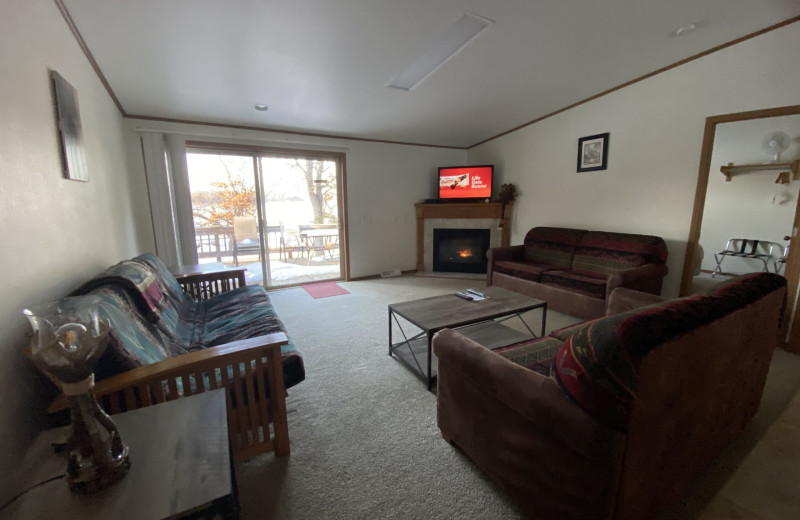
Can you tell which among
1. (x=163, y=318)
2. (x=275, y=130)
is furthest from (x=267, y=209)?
(x=163, y=318)

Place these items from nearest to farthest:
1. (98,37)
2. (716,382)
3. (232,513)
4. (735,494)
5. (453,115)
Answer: (232,513)
(716,382)
(735,494)
(98,37)
(453,115)

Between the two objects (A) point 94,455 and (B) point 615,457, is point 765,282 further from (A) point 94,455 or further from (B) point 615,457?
(A) point 94,455

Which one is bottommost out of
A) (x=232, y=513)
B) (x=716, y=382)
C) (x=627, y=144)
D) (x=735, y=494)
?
(x=735, y=494)

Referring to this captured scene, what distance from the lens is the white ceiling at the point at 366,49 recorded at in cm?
206

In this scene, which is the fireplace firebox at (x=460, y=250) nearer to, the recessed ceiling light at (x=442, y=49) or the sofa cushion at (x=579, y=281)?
the sofa cushion at (x=579, y=281)

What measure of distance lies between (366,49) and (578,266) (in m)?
3.25

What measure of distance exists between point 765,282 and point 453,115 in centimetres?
357

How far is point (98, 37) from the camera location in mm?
2164

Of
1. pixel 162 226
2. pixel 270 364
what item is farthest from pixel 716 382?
pixel 162 226

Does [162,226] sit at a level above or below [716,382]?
above

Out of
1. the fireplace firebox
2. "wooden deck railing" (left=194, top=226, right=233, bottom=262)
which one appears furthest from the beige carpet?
the fireplace firebox

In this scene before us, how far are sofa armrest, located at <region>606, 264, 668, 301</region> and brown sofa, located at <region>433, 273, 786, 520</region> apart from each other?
53.3 inches

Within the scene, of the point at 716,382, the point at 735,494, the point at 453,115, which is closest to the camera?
the point at 716,382

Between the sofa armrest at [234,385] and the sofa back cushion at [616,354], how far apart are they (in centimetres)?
119
